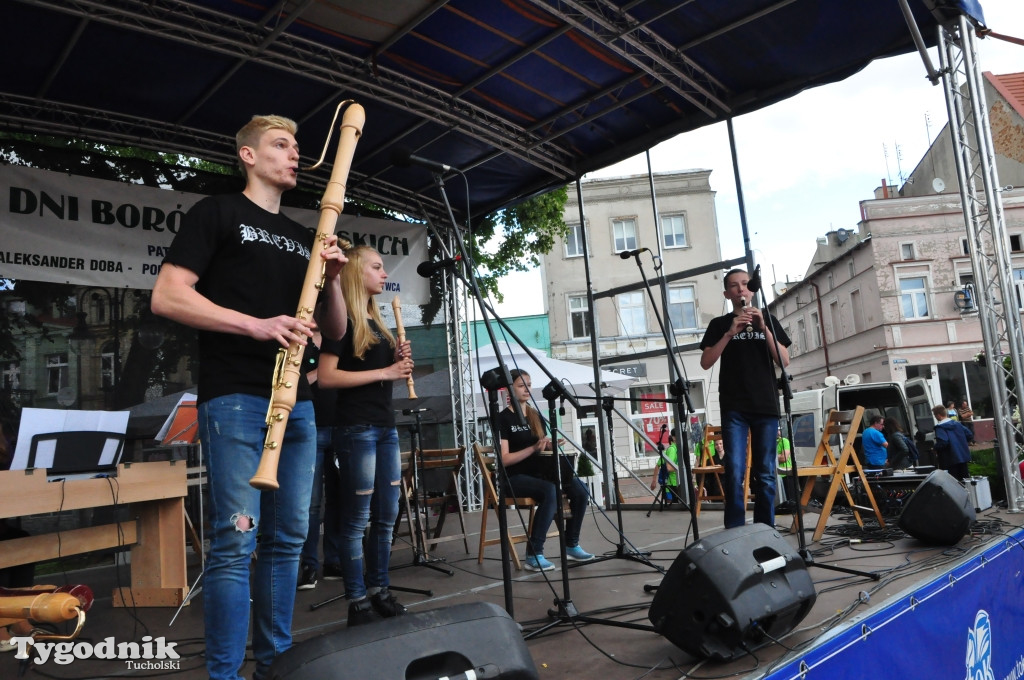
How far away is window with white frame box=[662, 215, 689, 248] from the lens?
25.2 metres

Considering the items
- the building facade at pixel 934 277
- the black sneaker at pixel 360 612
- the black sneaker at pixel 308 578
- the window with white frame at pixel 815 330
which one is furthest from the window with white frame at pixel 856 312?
the black sneaker at pixel 360 612

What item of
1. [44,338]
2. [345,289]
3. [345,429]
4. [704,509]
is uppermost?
[44,338]

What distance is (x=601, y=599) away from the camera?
375cm

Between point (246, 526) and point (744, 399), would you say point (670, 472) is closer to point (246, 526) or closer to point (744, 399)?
point (744, 399)

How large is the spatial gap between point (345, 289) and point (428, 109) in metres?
3.50

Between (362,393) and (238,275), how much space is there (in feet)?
4.65

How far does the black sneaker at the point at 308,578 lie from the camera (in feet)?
15.5

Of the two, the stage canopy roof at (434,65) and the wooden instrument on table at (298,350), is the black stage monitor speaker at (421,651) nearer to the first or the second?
the wooden instrument on table at (298,350)

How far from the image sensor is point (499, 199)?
8570mm

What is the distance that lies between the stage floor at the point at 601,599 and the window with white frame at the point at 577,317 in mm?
18832

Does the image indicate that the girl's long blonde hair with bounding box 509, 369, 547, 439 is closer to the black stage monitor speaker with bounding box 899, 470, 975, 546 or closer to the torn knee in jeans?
the black stage monitor speaker with bounding box 899, 470, 975, 546

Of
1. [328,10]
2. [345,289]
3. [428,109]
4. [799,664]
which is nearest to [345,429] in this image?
[345,289]

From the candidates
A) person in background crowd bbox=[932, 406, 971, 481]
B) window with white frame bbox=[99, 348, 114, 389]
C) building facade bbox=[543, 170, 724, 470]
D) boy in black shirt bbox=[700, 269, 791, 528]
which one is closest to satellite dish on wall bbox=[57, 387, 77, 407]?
window with white frame bbox=[99, 348, 114, 389]

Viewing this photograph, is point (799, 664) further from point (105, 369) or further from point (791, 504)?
point (105, 369)
